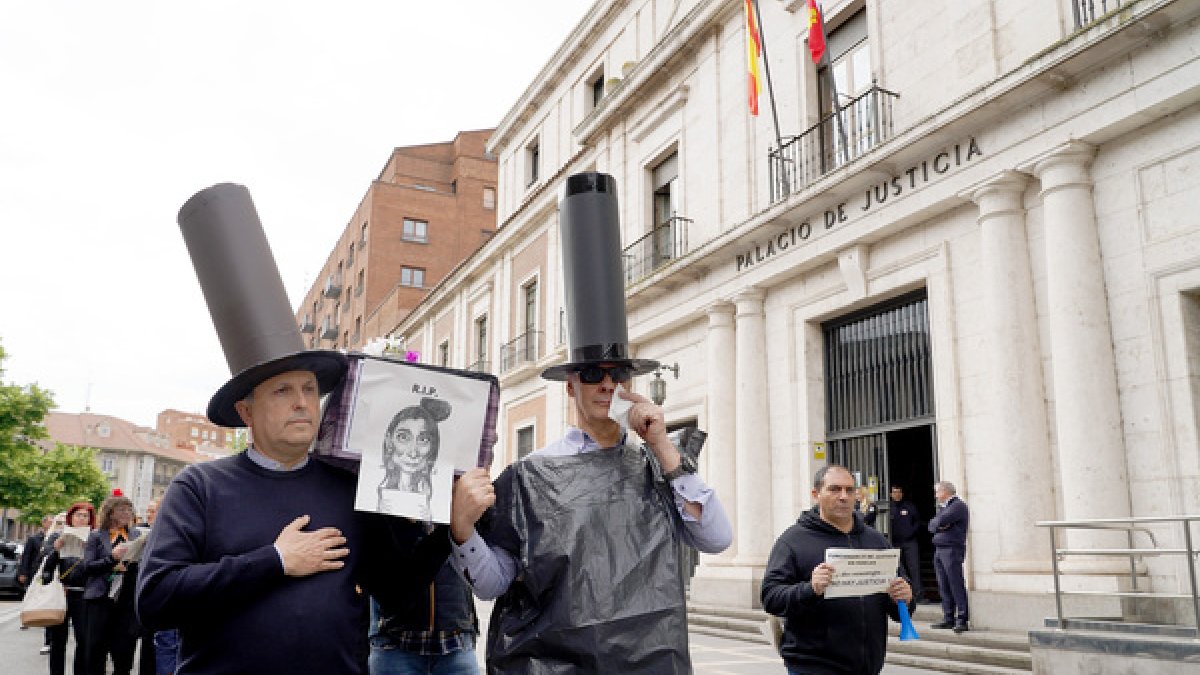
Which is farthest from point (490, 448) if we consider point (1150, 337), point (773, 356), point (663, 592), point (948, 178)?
point (773, 356)

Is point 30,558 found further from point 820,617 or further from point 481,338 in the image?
point 481,338

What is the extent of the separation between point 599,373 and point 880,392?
400 inches

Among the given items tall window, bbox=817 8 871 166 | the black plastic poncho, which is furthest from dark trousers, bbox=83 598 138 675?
tall window, bbox=817 8 871 166

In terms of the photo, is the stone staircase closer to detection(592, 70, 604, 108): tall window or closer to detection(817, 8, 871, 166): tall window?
detection(817, 8, 871, 166): tall window

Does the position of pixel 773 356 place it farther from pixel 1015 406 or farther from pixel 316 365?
pixel 316 365

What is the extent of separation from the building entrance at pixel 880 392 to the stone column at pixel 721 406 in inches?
69.2

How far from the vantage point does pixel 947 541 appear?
984 centimetres

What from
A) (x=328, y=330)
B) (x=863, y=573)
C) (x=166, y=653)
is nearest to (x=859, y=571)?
(x=863, y=573)

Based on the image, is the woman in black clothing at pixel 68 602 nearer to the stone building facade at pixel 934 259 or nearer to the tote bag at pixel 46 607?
the tote bag at pixel 46 607

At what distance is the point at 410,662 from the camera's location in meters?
4.12

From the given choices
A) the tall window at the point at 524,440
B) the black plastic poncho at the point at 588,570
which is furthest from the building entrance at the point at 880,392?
the tall window at the point at 524,440

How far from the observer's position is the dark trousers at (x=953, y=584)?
972 cm

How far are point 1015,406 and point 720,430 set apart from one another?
566 centimetres

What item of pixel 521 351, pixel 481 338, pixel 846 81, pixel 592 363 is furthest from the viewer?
pixel 481 338
